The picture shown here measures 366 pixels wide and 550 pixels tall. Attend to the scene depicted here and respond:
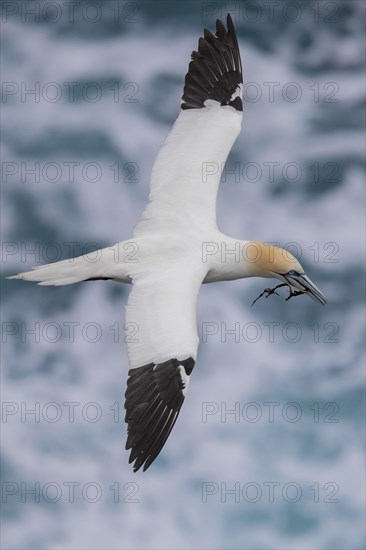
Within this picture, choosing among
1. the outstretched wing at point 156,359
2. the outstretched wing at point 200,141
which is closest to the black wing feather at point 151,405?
the outstretched wing at point 156,359

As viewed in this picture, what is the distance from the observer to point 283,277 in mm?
14180

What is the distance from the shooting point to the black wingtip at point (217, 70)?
1576cm

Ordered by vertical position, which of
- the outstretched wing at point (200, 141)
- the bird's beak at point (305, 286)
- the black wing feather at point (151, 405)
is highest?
the outstretched wing at point (200, 141)

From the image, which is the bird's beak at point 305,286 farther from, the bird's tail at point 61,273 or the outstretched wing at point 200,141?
the bird's tail at point 61,273

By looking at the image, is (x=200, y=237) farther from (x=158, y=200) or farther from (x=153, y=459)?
(x=153, y=459)

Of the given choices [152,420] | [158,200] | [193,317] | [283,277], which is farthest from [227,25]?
[152,420]

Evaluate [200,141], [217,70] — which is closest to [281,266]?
[200,141]

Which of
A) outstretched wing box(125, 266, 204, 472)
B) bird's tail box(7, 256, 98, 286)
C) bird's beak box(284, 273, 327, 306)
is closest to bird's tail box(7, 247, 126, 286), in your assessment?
bird's tail box(7, 256, 98, 286)

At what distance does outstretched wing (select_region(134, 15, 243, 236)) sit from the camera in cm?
1440

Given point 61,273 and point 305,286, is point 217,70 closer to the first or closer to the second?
point 305,286

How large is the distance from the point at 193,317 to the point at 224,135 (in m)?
3.82

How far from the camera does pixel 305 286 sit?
14.1 meters

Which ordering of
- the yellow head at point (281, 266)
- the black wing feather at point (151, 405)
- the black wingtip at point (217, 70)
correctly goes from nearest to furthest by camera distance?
the black wing feather at point (151, 405) < the yellow head at point (281, 266) < the black wingtip at point (217, 70)

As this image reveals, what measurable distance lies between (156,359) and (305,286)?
283 centimetres
